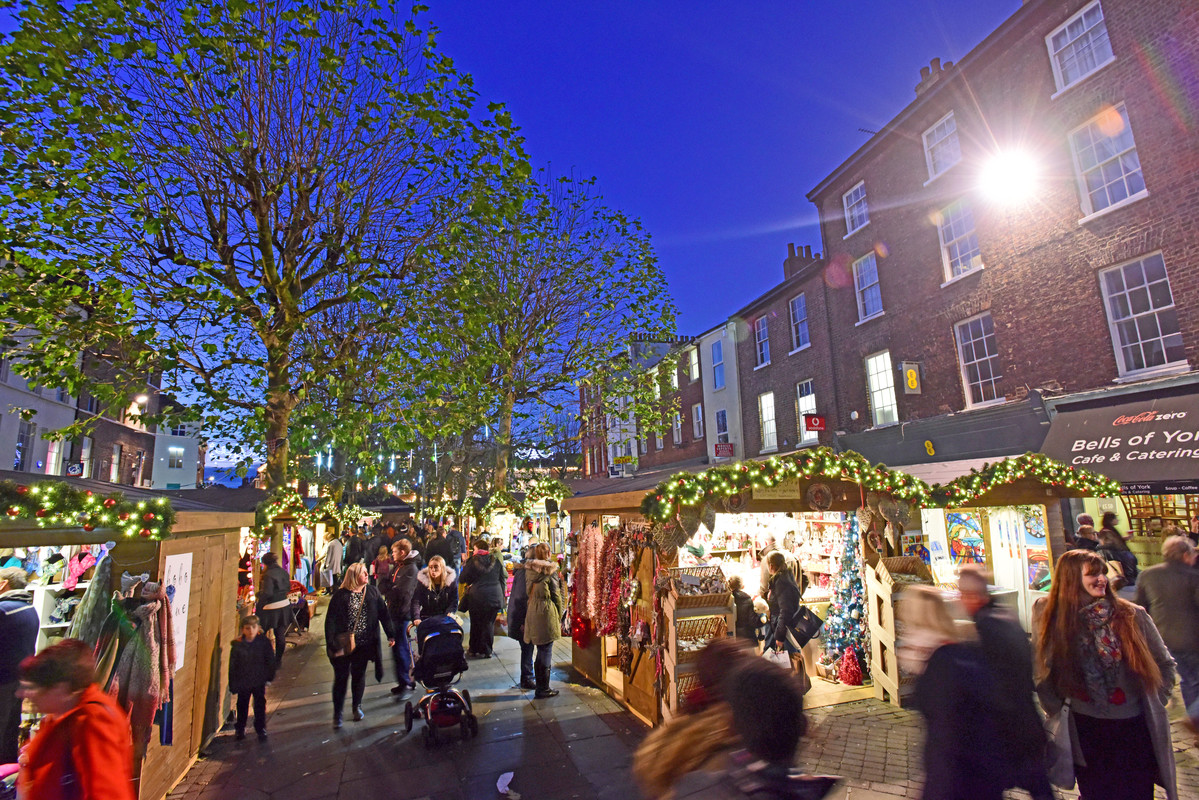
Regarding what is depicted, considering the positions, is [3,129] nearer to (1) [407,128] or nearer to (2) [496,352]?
(1) [407,128]

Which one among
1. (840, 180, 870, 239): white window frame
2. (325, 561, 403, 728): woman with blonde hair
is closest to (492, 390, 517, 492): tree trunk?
(325, 561, 403, 728): woman with blonde hair

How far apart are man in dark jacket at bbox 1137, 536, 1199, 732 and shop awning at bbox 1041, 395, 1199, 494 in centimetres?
537

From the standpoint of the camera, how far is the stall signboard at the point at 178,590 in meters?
5.09

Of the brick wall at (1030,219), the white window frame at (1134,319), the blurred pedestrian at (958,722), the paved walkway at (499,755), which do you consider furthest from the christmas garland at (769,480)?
the brick wall at (1030,219)

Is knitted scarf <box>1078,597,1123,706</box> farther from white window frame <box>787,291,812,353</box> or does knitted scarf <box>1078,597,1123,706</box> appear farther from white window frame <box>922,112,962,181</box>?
white window frame <box>787,291,812,353</box>

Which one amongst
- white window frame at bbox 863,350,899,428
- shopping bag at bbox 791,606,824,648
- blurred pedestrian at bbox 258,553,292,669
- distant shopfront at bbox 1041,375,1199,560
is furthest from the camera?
white window frame at bbox 863,350,899,428

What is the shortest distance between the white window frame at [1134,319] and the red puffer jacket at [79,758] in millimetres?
14222

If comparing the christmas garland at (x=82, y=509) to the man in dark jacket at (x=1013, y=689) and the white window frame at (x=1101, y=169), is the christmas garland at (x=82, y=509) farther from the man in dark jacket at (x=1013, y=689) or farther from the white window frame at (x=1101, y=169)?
the white window frame at (x=1101, y=169)

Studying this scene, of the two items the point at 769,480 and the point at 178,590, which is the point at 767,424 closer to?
the point at 769,480

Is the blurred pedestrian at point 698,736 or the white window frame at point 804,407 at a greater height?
the white window frame at point 804,407

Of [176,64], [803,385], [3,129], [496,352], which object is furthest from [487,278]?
[803,385]

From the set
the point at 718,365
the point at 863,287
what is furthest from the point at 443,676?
the point at 718,365

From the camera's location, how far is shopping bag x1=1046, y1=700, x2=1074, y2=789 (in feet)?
11.1

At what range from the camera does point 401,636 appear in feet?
26.0
